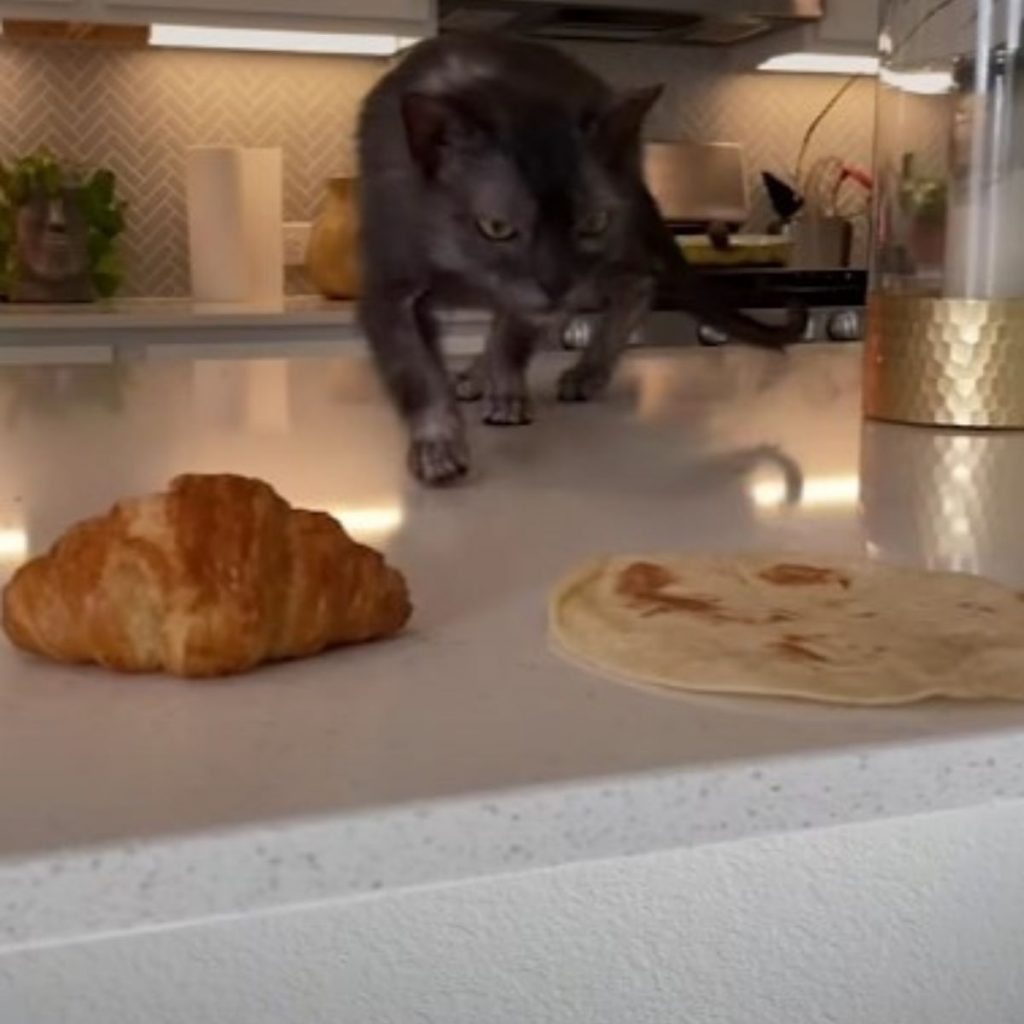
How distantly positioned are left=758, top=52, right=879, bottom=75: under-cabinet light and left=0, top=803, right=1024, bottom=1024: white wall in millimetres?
2883

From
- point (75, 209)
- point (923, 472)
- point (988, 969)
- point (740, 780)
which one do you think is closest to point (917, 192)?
point (923, 472)

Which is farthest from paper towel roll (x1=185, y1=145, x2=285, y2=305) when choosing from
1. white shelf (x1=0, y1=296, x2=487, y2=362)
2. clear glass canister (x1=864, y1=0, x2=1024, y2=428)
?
clear glass canister (x1=864, y1=0, x2=1024, y2=428)

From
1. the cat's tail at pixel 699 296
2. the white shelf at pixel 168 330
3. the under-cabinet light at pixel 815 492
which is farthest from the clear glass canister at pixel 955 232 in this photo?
the white shelf at pixel 168 330

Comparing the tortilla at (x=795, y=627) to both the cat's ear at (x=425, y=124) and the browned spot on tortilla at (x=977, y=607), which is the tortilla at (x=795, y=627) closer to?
the browned spot on tortilla at (x=977, y=607)

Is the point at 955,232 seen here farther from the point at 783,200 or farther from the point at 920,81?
the point at 783,200

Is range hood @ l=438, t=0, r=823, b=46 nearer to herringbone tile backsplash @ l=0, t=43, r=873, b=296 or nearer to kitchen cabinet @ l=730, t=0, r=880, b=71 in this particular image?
kitchen cabinet @ l=730, t=0, r=880, b=71

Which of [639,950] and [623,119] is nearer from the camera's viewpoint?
[639,950]

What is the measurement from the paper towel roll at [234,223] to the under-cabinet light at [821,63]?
3.74 feet

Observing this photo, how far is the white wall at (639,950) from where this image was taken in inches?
18.1

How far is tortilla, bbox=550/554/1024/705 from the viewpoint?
1.51 feet

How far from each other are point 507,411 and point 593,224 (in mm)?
179

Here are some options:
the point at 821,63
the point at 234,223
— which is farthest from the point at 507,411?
the point at 821,63

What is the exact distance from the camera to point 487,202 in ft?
3.24

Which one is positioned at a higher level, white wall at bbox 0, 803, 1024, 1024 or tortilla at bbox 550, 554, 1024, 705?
tortilla at bbox 550, 554, 1024, 705
